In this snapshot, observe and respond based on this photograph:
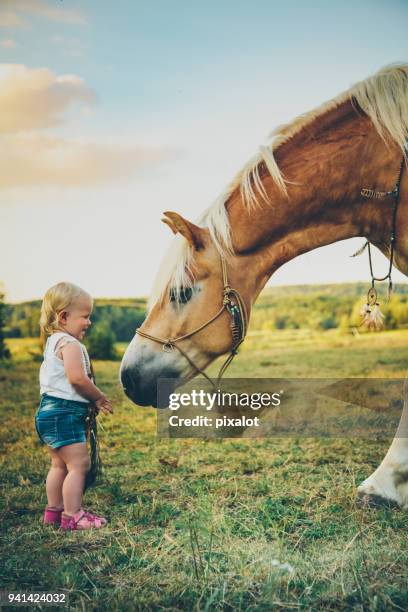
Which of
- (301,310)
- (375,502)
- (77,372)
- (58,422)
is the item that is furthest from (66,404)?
(301,310)

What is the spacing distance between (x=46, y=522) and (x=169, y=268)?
5.06 ft

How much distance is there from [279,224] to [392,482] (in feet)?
5.35

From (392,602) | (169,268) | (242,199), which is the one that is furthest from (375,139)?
(392,602)

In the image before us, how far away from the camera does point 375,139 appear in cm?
290

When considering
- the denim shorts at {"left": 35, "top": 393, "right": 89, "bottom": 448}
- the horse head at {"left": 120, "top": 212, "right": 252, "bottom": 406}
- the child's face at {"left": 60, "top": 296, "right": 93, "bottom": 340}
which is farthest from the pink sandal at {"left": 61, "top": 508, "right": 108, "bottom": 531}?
the child's face at {"left": 60, "top": 296, "right": 93, "bottom": 340}

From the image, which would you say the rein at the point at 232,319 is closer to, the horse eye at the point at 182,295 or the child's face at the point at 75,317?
the horse eye at the point at 182,295

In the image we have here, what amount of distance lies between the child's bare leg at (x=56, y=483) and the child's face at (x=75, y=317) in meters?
0.66

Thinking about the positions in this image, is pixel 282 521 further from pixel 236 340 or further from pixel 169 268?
pixel 169 268

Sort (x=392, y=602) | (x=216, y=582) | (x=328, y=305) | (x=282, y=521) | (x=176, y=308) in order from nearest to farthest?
(x=392, y=602) < (x=216, y=582) < (x=282, y=521) < (x=176, y=308) < (x=328, y=305)

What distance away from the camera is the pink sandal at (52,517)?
2.63m

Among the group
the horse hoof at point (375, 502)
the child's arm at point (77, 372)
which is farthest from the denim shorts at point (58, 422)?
the horse hoof at point (375, 502)

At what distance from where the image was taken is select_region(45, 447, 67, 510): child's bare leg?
105 inches

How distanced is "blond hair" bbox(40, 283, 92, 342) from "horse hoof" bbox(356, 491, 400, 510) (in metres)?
1.96

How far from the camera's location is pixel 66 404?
2.67 m
